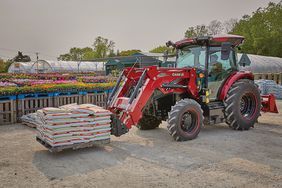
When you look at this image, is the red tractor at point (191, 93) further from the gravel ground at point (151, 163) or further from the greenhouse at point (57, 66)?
the greenhouse at point (57, 66)

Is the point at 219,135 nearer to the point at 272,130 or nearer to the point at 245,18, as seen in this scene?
→ the point at 272,130

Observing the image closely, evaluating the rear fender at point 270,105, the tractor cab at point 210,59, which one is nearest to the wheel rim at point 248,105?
the tractor cab at point 210,59

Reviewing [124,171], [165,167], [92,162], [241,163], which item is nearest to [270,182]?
[241,163]

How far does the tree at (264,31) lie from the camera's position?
41906 mm

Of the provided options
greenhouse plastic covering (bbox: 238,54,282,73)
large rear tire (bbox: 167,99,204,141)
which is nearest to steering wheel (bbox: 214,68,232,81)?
large rear tire (bbox: 167,99,204,141)

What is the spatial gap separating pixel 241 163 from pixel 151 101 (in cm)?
280

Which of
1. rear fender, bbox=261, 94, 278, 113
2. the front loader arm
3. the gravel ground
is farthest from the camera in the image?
rear fender, bbox=261, 94, 278, 113

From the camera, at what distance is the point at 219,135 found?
26.3 feet

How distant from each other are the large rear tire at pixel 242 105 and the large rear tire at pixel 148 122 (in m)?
2.13

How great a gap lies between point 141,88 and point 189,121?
5.22ft

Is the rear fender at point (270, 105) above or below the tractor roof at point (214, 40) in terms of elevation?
below

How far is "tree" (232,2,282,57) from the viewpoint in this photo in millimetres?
41906

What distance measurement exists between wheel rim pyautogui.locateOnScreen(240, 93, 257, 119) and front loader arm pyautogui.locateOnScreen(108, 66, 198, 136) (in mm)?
1966

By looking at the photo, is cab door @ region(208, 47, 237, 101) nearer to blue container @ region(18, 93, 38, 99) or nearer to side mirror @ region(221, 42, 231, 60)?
side mirror @ region(221, 42, 231, 60)
